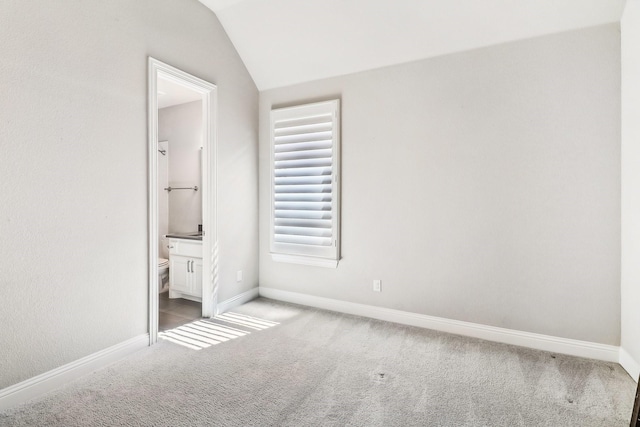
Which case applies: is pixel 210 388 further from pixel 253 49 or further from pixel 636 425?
pixel 253 49

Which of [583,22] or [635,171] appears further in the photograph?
[583,22]

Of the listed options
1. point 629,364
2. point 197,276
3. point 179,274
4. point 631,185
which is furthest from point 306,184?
point 629,364

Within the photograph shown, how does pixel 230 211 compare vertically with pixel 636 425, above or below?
above

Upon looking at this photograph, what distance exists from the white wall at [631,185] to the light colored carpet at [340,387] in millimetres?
310

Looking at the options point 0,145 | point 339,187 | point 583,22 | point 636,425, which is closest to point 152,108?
point 0,145

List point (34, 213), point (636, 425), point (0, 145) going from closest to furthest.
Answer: point (636, 425)
point (0, 145)
point (34, 213)

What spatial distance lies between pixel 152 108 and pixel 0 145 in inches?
41.9

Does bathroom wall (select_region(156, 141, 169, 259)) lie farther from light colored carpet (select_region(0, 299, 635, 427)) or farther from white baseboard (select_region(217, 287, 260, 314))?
light colored carpet (select_region(0, 299, 635, 427))

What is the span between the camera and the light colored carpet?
1850 millimetres

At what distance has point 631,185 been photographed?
227cm

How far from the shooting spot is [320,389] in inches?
84.0

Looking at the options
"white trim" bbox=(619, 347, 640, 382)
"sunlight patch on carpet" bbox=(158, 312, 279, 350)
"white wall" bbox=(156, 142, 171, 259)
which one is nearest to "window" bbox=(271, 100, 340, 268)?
"sunlight patch on carpet" bbox=(158, 312, 279, 350)

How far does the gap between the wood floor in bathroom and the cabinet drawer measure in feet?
1.94

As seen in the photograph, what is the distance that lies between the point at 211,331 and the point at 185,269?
3.69 feet
